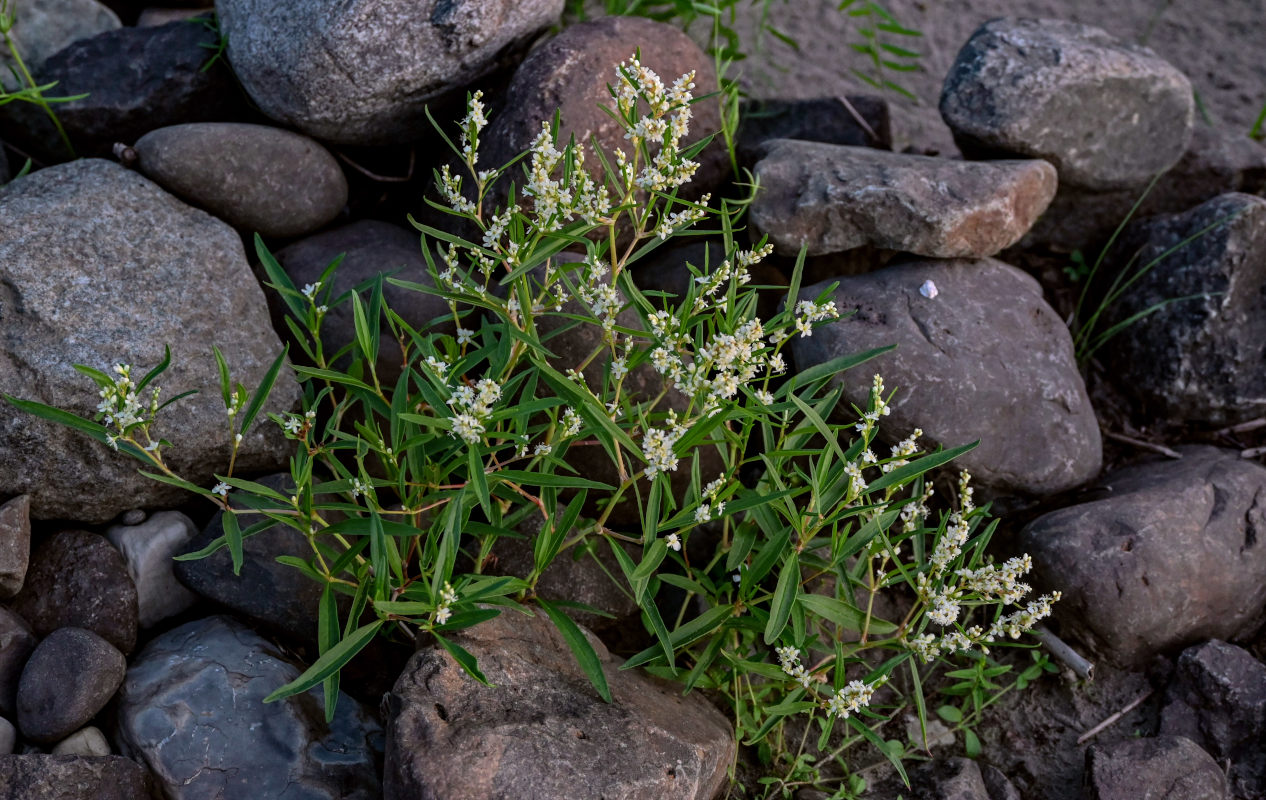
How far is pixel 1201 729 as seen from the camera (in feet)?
10.5

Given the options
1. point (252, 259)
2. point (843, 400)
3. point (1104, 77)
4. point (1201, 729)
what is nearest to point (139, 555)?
point (252, 259)

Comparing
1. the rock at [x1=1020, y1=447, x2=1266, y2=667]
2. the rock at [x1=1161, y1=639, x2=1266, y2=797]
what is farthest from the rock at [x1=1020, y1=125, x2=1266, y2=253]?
the rock at [x1=1161, y1=639, x2=1266, y2=797]

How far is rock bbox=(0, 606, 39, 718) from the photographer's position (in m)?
2.78

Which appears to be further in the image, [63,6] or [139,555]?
[63,6]

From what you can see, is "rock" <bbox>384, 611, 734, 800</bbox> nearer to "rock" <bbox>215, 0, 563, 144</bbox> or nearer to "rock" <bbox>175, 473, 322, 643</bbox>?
"rock" <bbox>175, 473, 322, 643</bbox>

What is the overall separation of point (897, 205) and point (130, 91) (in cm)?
291

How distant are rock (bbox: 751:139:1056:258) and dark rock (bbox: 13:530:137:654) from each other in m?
2.37

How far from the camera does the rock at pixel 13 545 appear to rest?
290 centimetres

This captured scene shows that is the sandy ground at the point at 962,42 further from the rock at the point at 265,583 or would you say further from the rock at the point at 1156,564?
the rock at the point at 265,583

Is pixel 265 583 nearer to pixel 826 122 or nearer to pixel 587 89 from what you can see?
pixel 587 89

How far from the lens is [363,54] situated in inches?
141

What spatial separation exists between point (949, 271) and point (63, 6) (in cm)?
376

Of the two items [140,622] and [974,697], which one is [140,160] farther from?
[974,697]

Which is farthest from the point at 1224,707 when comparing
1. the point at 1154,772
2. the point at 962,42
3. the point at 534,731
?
the point at 962,42
